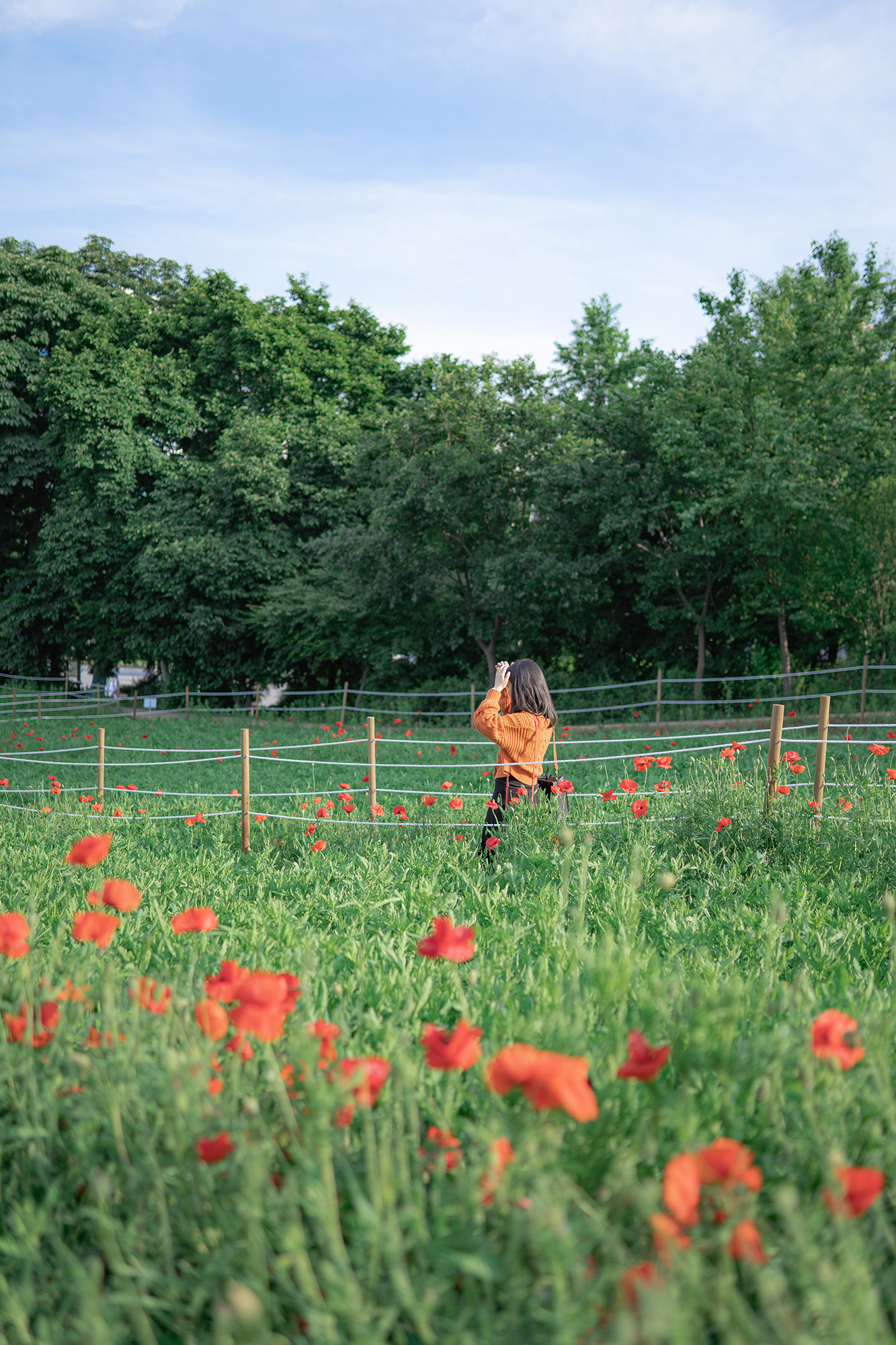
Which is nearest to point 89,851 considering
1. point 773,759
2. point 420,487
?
point 773,759

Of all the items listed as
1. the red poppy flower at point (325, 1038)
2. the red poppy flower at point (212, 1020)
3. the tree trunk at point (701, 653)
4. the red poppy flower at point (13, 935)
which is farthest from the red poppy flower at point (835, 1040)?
the tree trunk at point (701, 653)

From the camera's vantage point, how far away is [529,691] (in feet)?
18.0

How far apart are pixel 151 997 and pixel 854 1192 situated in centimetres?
144

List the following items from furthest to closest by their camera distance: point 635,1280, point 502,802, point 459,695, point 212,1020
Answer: point 459,695 < point 502,802 < point 212,1020 < point 635,1280

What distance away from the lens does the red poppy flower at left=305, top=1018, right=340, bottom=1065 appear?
1642 mm

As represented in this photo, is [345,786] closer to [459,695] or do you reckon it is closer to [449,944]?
[449,944]

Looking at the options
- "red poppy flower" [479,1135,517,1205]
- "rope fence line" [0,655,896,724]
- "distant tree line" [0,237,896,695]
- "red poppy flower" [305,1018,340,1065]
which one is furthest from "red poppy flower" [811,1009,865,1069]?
A: "distant tree line" [0,237,896,695]

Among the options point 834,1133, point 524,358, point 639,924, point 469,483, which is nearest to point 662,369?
point 524,358

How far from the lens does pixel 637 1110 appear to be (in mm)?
1614

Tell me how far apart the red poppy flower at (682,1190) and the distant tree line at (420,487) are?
576 inches

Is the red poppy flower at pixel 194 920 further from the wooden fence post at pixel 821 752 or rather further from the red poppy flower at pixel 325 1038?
the wooden fence post at pixel 821 752

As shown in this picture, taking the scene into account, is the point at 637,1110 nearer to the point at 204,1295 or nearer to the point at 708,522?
the point at 204,1295

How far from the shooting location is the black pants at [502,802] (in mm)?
5406

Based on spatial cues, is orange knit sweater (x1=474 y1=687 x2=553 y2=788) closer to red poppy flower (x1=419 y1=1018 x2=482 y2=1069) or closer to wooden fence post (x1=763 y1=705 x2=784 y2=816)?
wooden fence post (x1=763 y1=705 x2=784 y2=816)
